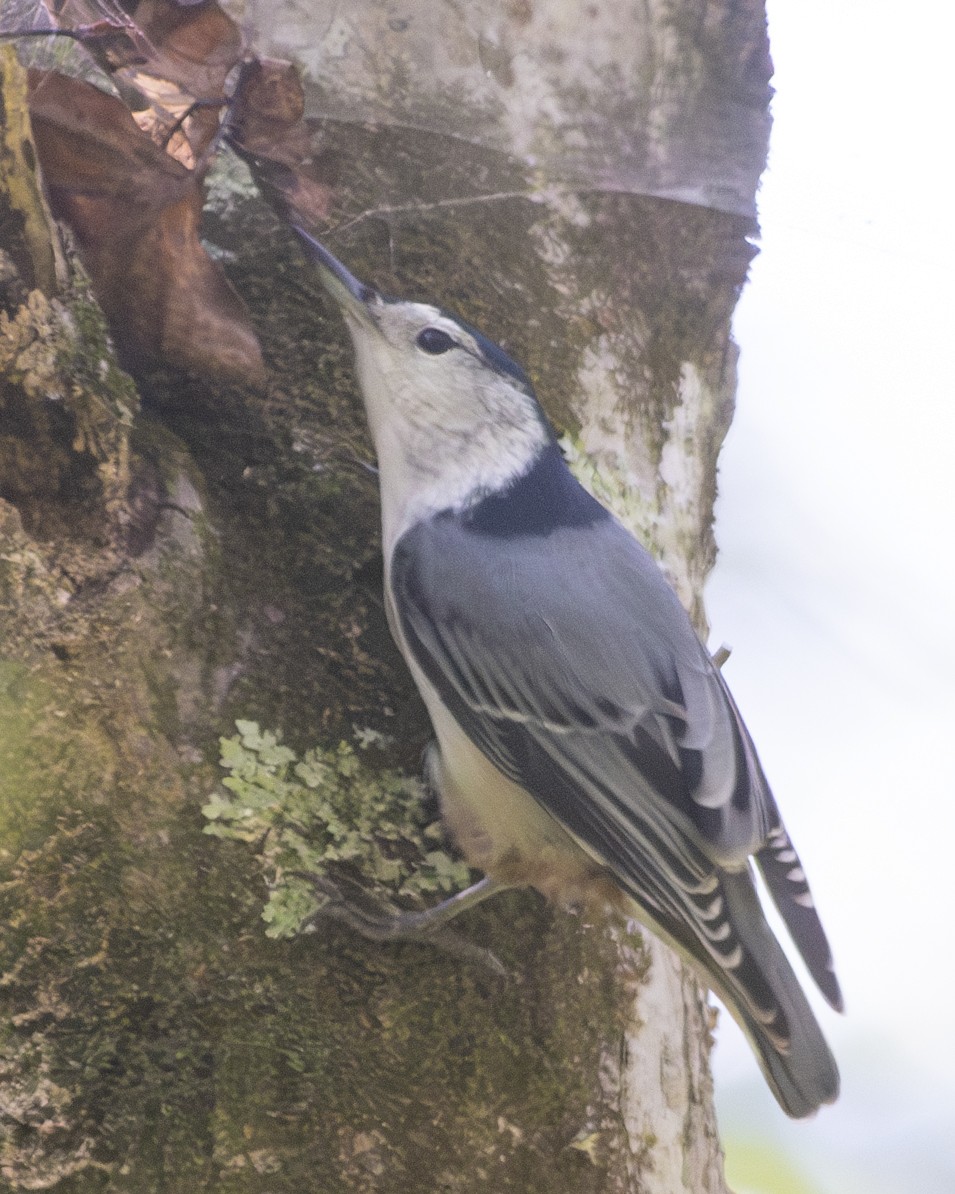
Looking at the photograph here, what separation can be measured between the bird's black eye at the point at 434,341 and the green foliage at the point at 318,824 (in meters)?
0.48

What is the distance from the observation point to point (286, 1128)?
1.12 meters

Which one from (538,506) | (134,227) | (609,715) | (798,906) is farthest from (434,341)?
(798,906)

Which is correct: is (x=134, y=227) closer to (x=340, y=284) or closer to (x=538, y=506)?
(x=340, y=284)

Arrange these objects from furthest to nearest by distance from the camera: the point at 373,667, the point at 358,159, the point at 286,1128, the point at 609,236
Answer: the point at 609,236 < the point at 358,159 < the point at 373,667 < the point at 286,1128

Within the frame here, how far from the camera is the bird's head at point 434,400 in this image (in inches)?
52.6

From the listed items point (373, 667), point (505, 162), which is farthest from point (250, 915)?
point (505, 162)

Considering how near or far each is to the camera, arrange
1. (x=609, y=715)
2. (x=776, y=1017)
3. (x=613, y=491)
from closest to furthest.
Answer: (x=776, y=1017)
(x=609, y=715)
(x=613, y=491)

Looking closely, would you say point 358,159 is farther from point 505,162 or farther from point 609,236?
point 609,236

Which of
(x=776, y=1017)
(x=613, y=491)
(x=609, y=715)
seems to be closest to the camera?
(x=776, y=1017)

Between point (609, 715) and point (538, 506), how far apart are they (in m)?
0.28

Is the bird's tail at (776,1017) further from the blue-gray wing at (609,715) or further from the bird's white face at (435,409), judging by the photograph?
the bird's white face at (435,409)

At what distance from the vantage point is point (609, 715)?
4.11ft

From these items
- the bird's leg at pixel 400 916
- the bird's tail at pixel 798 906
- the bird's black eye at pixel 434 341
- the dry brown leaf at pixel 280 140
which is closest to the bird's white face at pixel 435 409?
the bird's black eye at pixel 434 341

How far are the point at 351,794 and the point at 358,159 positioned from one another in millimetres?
778
